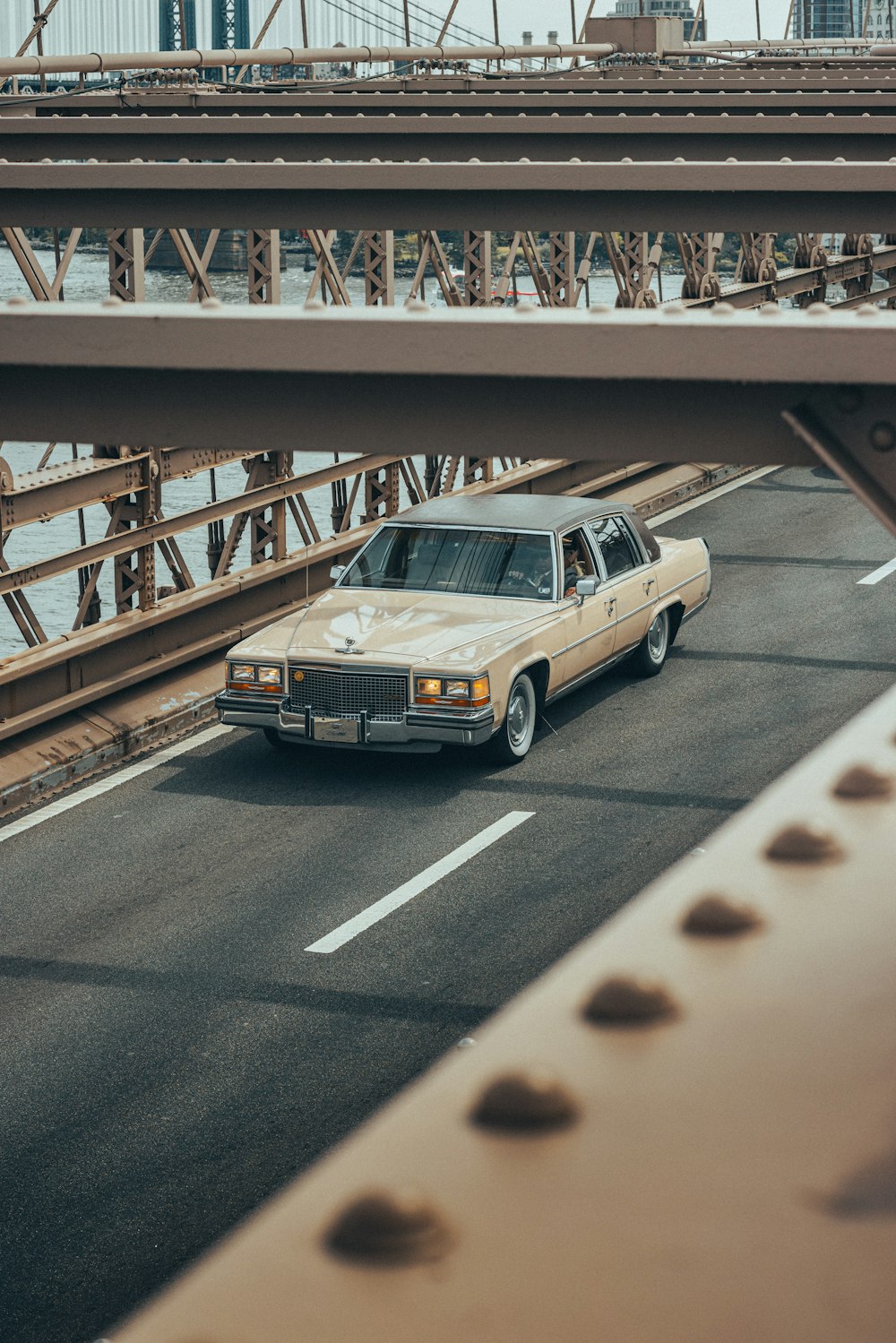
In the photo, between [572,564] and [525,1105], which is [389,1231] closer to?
[525,1105]

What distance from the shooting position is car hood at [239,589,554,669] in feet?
38.9

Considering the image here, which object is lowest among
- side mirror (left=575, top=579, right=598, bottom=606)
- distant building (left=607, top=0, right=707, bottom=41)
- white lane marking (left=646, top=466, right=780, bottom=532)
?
white lane marking (left=646, top=466, right=780, bottom=532)

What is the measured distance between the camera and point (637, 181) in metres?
10.8

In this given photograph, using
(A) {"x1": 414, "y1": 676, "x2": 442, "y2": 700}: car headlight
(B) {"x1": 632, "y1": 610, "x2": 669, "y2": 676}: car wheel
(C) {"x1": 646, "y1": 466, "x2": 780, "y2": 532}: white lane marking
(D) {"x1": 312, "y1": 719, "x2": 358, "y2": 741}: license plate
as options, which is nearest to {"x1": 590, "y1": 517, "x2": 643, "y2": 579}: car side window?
(B) {"x1": 632, "y1": 610, "x2": 669, "y2": 676}: car wheel

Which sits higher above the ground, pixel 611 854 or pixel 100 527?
pixel 611 854

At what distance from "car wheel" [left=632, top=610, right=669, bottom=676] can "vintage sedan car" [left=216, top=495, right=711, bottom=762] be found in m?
0.18

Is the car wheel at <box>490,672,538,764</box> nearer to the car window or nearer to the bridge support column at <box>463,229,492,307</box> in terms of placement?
the car window

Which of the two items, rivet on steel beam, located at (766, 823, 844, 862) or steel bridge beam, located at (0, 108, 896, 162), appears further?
steel bridge beam, located at (0, 108, 896, 162)

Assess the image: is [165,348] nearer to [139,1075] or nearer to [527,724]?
[139,1075]

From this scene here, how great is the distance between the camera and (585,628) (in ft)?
42.7

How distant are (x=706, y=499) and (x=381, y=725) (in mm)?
12465

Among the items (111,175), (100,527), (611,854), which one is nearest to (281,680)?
(611,854)

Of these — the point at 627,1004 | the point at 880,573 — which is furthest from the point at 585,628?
the point at 627,1004

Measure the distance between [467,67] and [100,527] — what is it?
13.0 meters
